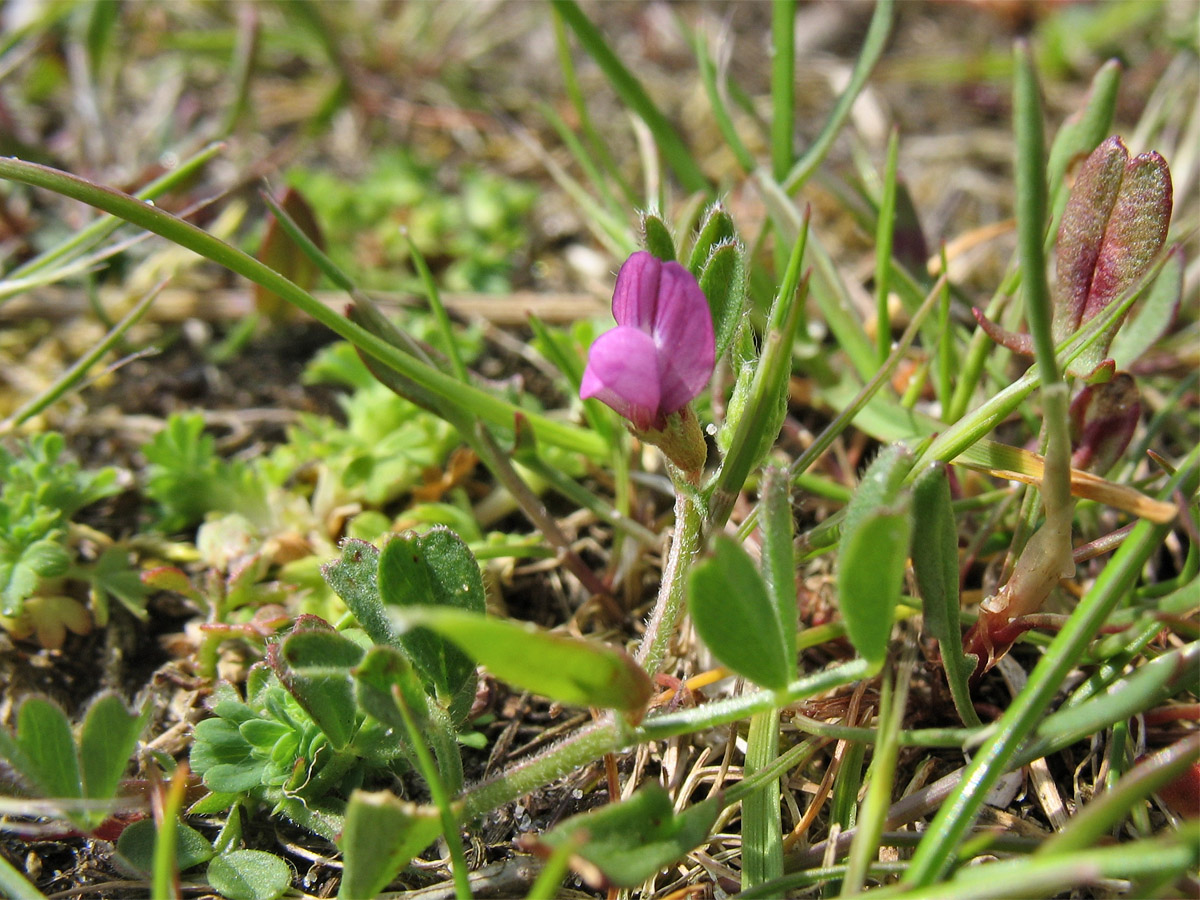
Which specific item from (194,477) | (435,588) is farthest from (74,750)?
(194,477)

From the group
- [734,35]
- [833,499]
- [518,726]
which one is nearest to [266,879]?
[518,726]

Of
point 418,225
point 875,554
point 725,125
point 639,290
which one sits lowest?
point 875,554

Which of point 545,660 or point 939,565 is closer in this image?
point 545,660

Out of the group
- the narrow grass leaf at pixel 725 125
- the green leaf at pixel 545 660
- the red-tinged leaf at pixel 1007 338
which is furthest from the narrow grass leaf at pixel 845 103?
the green leaf at pixel 545 660

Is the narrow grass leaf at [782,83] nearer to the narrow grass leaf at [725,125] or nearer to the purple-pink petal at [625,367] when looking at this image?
the narrow grass leaf at [725,125]

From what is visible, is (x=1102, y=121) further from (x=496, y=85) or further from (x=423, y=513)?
(x=496, y=85)

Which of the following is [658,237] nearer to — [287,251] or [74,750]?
[74,750]
